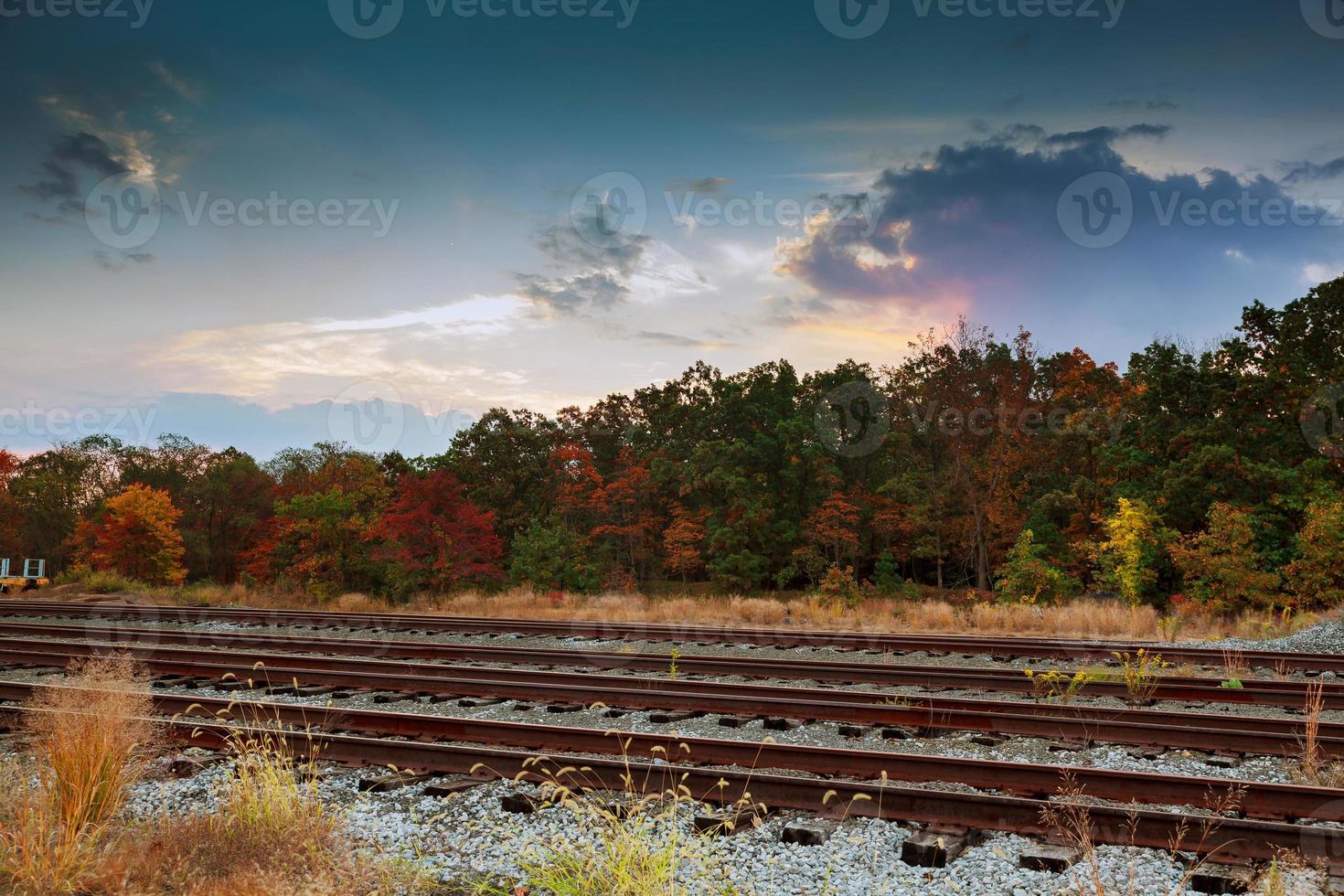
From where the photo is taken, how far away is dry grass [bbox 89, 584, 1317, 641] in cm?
1866

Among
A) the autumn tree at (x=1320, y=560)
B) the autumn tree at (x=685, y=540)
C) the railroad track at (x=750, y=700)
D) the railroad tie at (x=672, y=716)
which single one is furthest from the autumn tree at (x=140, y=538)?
the autumn tree at (x=1320, y=560)

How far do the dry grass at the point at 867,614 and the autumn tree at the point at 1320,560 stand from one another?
6.10ft

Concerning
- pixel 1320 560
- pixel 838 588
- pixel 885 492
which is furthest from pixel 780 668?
pixel 885 492

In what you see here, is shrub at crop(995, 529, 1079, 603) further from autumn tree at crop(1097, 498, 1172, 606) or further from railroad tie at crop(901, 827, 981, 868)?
railroad tie at crop(901, 827, 981, 868)

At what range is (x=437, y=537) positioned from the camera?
3209 cm

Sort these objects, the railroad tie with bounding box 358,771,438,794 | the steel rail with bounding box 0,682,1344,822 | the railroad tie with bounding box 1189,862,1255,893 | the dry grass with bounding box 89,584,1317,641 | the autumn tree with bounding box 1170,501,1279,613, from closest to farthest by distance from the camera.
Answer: the railroad tie with bounding box 1189,862,1255,893 → the steel rail with bounding box 0,682,1344,822 → the railroad tie with bounding box 358,771,438,794 → the dry grass with bounding box 89,584,1317,641 → the autumn tree with bounding box 1170,501,1279,613

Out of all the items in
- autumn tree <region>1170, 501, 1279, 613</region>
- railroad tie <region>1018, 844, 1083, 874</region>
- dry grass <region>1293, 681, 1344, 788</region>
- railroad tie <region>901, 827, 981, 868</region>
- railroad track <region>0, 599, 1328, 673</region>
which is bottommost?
railroad track <region>0, 599, 1328, 673</region>

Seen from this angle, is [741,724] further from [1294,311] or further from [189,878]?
[1294,311]

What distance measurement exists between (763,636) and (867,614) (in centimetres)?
606

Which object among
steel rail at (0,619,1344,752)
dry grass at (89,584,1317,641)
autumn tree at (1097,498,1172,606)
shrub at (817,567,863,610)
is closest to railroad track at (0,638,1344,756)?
steel rail at (0,619,1344,752)

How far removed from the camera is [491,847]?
541cm

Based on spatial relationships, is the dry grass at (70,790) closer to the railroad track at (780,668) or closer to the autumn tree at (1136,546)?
the railroad track at (780,668)

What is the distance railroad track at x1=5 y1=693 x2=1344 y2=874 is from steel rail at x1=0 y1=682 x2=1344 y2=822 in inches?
1.0

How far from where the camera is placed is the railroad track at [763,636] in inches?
552
